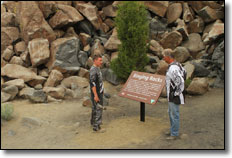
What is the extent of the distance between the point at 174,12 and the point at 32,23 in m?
10.1

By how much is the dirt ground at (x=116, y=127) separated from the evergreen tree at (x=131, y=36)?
2.48 m

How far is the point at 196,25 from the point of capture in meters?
17.9

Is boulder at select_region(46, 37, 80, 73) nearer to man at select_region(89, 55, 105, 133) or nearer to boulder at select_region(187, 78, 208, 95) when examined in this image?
boulder at select_region(187, 78, 208, 95)

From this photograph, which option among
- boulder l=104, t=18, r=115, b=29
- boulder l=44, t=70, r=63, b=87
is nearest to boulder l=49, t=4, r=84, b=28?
boulder l=104, t=18, r=115, b=29

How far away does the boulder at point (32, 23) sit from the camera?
15477mm

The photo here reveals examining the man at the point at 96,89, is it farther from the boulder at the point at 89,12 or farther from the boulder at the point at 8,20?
the boulder at the point at 8,20

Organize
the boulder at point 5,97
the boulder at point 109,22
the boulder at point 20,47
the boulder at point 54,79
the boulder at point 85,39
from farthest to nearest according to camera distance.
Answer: the boulder at point 109,22 → the boulder at point 85,39 → the boulder at point 20,47 → the boulder at point 54,79 → the boulder at point 5,97

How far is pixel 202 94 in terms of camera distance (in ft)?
39.9

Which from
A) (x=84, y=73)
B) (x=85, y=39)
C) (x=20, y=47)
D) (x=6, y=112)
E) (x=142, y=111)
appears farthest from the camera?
(x=85, y=39)

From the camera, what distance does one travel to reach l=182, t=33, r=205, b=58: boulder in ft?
54.5

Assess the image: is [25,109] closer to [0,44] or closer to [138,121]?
[138,121]

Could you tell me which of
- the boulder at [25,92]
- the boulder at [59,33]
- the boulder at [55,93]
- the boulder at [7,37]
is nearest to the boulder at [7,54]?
the boulder at [7,37]

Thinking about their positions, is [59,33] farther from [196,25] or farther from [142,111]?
[142,111]

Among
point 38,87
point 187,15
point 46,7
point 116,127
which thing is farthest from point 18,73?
point 187,15
